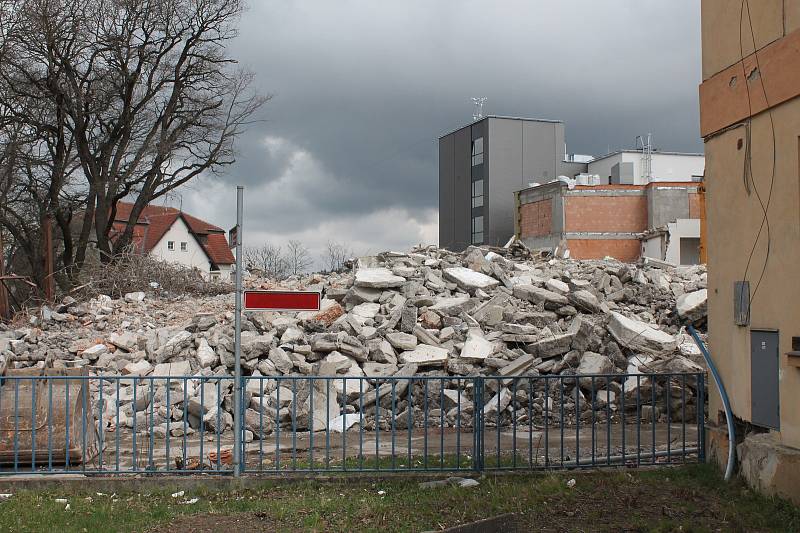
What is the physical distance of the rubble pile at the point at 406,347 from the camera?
12.5m

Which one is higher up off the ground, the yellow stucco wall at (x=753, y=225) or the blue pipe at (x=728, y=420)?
the yellow stucco wall at (x=753, y=225)

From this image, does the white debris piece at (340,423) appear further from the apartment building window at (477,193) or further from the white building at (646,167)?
the apartment building window at (477,193)

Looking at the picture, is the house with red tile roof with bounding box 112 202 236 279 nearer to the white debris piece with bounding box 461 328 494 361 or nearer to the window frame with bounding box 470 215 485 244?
the window frame with bounding box 470 215 485 244

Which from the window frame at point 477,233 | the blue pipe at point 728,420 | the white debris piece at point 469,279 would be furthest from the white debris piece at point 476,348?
the window frame at point 477,233

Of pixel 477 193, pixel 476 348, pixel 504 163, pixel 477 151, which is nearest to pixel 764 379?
pixel 476 348

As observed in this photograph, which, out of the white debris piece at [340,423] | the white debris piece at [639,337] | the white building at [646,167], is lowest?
the white debris piece at [340,423]

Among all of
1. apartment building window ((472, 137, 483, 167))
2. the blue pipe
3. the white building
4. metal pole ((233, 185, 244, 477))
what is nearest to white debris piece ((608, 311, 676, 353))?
the blue pipe

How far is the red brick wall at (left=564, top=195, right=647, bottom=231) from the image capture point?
45969 millimetres

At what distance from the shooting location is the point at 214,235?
187 feet

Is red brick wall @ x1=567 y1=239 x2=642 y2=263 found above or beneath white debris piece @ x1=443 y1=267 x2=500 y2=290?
above

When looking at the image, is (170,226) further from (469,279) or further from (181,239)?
(469,279)

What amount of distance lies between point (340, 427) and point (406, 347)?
111 inches

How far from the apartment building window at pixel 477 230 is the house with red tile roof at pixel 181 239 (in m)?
18.2

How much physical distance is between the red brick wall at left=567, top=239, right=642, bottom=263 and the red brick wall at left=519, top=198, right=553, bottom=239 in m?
1.96
